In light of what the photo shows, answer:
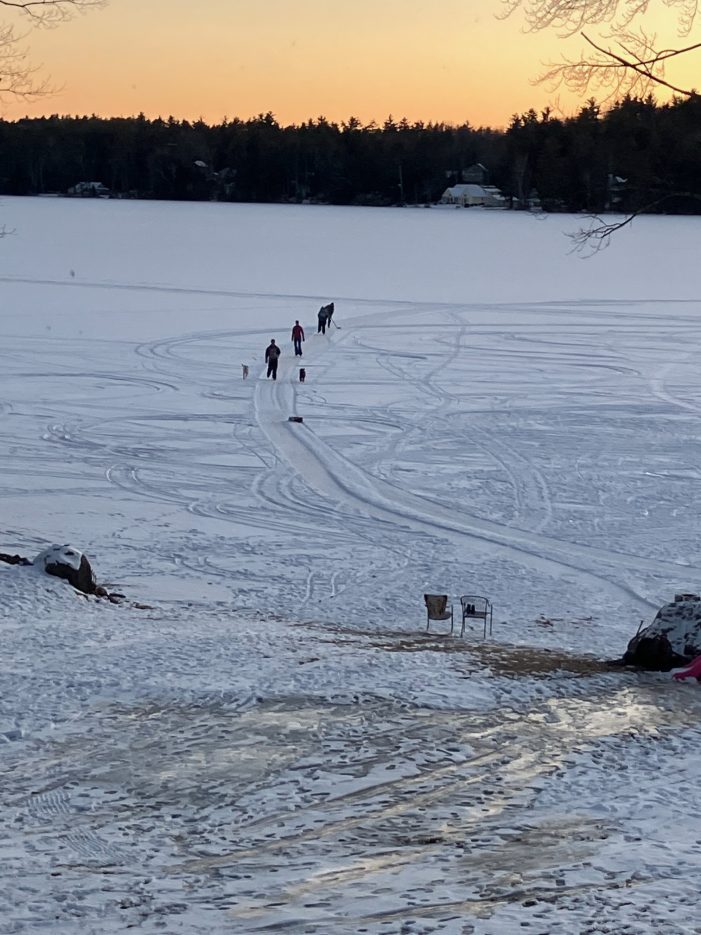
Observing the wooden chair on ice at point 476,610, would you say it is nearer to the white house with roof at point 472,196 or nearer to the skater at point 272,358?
the skater at point 272,358

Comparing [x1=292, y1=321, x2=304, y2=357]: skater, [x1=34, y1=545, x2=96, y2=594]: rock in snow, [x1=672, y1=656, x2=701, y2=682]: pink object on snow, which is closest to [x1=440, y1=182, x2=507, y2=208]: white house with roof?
[x1=292, y1=321, x2=304, y2=357]: skater

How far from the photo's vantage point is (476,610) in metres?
12.4

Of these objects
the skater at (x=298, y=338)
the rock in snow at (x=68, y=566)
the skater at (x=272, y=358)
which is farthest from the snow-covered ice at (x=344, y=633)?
the skater at (x=272, y=358)

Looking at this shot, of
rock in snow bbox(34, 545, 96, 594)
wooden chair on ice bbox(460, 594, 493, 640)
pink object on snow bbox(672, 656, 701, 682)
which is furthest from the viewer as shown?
rock in snow bbox(34, 545, 96, 594)

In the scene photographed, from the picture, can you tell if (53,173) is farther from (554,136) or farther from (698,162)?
(698,162)

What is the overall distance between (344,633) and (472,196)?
105095 millimetres

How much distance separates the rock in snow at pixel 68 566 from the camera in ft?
39.5

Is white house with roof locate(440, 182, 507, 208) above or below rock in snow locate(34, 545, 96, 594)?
above

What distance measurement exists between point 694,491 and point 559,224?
77.0 meters

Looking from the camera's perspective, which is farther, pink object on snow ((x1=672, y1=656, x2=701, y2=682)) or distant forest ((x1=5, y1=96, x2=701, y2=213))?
distant forest ((x1=5, y1=96, x2=701, y2=213))

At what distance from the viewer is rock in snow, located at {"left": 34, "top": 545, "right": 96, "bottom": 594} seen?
1205 cm

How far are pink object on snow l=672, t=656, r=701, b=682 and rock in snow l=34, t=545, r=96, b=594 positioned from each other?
5606mm

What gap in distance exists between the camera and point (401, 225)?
3401 inches

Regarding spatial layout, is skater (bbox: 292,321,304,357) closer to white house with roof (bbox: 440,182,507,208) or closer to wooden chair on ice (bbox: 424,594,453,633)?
wooden chair on ice (bbox: 424,594,453,633)
